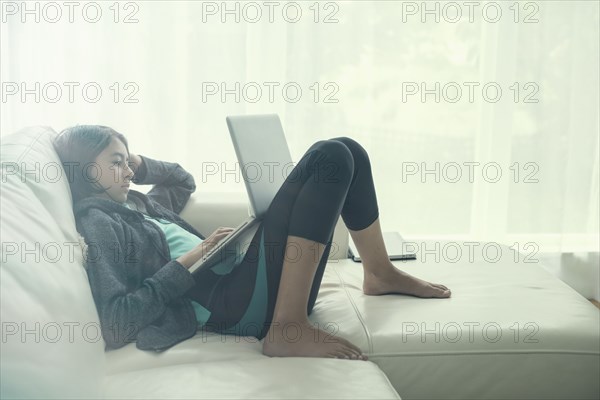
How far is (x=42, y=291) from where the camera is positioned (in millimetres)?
1410

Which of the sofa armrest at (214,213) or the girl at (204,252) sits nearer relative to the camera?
the girl at (204,252)

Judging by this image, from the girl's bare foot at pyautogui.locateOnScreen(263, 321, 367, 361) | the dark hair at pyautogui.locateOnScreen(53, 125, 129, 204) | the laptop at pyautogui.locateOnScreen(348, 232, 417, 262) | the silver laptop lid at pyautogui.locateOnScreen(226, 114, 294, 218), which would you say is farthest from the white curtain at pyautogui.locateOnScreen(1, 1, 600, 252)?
the girl's bare foot at pyautogui.locateOnScreen(263, 321, 367, 361)

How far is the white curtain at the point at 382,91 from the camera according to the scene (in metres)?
3.13

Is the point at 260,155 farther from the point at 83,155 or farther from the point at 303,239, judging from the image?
the point at 83,155

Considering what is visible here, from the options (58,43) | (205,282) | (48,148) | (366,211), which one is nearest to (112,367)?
(205,282)

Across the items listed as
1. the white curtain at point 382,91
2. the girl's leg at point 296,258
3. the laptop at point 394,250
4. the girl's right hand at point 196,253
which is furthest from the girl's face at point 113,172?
the white curtain at point 382,91

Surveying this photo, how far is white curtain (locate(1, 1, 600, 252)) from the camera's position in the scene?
10.3 ft

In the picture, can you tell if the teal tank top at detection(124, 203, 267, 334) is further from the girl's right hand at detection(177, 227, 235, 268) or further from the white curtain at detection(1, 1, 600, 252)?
the white curtain at detection(1, 1, 600, 252)

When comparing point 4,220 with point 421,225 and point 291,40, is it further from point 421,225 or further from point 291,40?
point 421,225

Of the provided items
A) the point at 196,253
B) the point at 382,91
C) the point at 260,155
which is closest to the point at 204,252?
the point at 196,253

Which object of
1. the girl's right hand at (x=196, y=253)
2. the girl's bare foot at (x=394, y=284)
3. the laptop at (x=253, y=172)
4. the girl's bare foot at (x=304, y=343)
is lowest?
the girl's bare foot at (x=304, y=343)

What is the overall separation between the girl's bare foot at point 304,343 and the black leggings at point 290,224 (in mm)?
119

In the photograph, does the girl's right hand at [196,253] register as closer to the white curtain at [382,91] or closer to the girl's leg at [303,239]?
the girl's leg at [303,239]

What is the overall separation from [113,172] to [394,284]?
0.82 m
